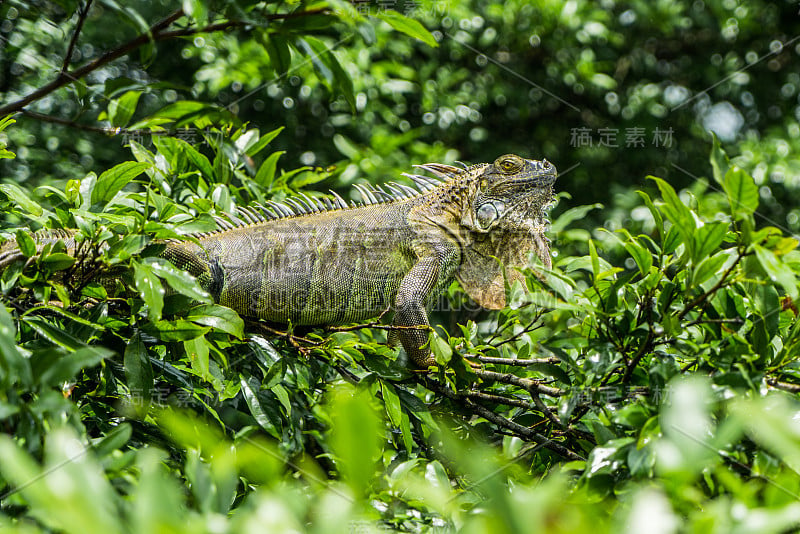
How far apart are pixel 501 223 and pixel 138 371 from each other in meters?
1.73

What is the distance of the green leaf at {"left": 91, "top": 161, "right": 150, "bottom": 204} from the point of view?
2.07 m

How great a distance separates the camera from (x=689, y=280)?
1679 millimetres

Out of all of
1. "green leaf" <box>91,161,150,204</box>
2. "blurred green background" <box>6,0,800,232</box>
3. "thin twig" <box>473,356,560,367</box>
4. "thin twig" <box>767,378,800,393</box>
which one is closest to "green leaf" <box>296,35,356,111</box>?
"green leaf" <box>91,161,150,204</box>

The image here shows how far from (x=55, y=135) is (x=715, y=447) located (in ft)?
17.6

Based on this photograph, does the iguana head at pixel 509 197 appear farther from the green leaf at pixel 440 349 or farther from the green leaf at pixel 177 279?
the green leaf at pixel 177 279

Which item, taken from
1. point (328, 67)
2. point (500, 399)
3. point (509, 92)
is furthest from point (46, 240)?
point (509, 92)

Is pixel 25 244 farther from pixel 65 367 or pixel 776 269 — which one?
pixel 776 269

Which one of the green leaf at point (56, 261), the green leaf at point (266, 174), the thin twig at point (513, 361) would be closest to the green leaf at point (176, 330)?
the green leaf at point (56, 261)

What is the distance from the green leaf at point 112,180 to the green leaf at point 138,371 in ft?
1.79

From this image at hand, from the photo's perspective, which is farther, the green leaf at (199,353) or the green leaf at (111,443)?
the green leaf at (199,353)

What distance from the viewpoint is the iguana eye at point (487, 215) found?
306cm

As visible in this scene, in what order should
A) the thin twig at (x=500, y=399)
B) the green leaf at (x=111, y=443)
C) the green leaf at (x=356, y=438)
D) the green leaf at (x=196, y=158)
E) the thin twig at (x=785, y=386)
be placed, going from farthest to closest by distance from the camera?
the green leaf at (x=196, y=158) → the thin twig at (x=500, y=399) → the thin twig at (x=785, y=386) → the green leaf at (x=111, y=443) → the green leaf at (x=356, y=438)

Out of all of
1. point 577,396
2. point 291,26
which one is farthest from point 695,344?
point 291,26

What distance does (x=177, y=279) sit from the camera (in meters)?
1.65
